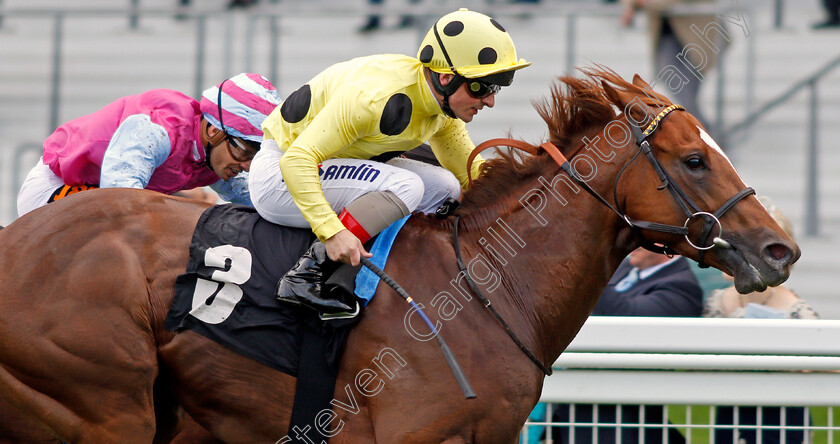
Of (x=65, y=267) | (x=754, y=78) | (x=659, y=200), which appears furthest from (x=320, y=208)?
(x=754, y=78)

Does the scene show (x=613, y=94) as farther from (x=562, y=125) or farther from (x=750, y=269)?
(x=750, y=269)

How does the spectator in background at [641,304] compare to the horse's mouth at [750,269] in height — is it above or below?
below

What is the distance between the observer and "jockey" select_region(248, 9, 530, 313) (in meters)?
2.69

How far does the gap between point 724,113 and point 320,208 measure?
4612 millimetres

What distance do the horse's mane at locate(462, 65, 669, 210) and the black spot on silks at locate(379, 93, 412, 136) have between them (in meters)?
0.37

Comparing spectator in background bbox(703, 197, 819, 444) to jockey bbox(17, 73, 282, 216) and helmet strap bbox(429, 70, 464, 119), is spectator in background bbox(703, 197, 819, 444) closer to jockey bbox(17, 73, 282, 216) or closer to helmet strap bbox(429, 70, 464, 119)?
helmet strap bbox(429, 70, 464, 119)

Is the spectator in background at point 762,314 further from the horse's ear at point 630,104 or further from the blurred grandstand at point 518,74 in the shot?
the blurred grandstand at point 518,74

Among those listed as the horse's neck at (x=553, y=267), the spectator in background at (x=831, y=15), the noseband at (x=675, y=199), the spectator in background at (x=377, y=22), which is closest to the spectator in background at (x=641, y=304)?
the horse's neck at (x=553, y=267)

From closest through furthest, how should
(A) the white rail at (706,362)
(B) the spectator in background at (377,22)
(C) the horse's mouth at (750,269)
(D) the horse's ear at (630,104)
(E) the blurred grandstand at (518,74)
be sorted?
(C) the horse's mouth at (750,269) < (D) the horse's ear at (630,104) < (A) the white rail at (706,362) < (E) the blurred grandstand at (518,74) < (B) the spectator in background at (377,22)

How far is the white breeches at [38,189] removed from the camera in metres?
3.44

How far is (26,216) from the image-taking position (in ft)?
9.46

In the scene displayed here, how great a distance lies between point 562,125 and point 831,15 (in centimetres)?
555

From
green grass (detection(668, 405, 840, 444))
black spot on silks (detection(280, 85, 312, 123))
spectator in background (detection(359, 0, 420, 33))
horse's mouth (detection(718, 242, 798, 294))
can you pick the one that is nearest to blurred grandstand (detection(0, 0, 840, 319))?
spectator in background (detection(359, 0, 420, 33))

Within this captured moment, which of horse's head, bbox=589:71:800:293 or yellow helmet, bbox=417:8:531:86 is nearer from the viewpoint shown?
horse's head, bbox=589:71:800:293
